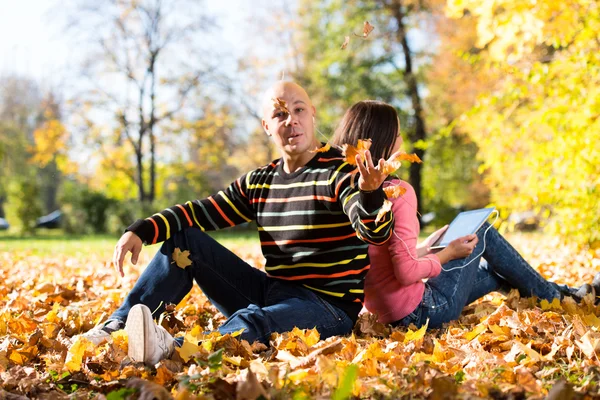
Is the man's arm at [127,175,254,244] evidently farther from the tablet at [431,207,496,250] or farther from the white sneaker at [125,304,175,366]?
the tablet at [431,207,496,250]

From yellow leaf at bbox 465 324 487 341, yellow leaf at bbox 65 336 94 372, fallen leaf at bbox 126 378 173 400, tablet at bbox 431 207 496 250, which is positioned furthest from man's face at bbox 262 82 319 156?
fallen leaf at bbox 126 378 173 400

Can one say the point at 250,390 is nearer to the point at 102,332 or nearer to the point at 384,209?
the point at 384,209

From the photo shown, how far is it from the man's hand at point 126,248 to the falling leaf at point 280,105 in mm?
865

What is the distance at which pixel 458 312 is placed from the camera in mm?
3166

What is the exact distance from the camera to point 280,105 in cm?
269

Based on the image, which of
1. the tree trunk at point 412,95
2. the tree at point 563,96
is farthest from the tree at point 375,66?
the tree at point 563,96

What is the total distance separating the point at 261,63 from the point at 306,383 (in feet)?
87.4

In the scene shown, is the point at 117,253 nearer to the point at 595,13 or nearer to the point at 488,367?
the point at 488,367

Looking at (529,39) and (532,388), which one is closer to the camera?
(532,388)

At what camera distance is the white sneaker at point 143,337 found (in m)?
2.26

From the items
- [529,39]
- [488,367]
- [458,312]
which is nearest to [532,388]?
[488,367]

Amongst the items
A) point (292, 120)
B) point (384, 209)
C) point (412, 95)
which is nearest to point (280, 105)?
point (292, 120)

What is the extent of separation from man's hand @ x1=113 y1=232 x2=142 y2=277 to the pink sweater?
1.06 m

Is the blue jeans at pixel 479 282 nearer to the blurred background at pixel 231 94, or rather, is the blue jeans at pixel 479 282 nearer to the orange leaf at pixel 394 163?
the orange leaf at pixel 394 163
